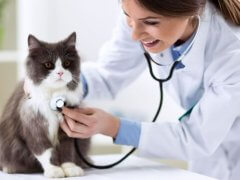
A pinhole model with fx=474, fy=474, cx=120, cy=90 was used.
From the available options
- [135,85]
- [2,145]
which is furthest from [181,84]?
[135,85]

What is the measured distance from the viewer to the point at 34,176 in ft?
3.89

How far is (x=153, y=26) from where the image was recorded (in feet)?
3.94

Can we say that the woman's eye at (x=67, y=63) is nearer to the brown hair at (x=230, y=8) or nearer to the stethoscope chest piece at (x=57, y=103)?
the stethoscope chest piece at (x=57, y=103)

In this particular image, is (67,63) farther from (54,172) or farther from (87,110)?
(54,172)

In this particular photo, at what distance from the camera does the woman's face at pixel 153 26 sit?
1.18 meters

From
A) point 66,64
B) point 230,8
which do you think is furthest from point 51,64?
point 230,8

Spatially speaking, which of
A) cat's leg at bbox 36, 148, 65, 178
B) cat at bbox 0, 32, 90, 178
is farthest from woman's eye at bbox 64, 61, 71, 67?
cat's leg at bbox 36, 148, 65, 178

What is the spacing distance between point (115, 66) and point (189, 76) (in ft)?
0.98

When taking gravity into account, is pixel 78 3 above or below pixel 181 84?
above

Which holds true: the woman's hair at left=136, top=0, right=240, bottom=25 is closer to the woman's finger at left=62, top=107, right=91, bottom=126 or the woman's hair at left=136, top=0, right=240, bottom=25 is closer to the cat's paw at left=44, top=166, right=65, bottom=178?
the woman's finger at left=62, top=107, right=91, bottom=126

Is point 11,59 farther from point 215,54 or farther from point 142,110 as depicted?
point 215,54

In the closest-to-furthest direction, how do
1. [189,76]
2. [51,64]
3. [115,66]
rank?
[51,64]
[189,76]
[115,66]

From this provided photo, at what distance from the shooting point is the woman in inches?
47.1

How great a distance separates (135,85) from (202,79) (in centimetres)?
116
